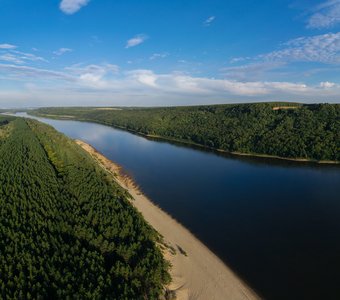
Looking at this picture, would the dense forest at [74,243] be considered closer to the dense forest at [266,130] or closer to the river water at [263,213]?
the river water at [263,213]

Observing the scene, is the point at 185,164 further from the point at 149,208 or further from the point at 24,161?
the point at 24,161

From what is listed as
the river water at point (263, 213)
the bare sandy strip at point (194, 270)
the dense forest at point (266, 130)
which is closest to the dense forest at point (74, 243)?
the bare sandy strip at point (194, 270)

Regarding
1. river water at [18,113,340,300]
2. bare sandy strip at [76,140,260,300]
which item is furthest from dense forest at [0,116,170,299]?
river water at [18,113,340,300]

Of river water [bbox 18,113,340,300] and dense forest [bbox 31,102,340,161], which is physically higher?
dense forest [bbox 31,102,340,161]

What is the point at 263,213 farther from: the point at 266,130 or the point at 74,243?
the point at 266,130

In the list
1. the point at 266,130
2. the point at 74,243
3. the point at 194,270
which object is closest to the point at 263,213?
the point at 194,270

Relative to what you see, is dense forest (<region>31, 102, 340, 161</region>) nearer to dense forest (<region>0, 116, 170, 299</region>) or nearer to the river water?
the river water
